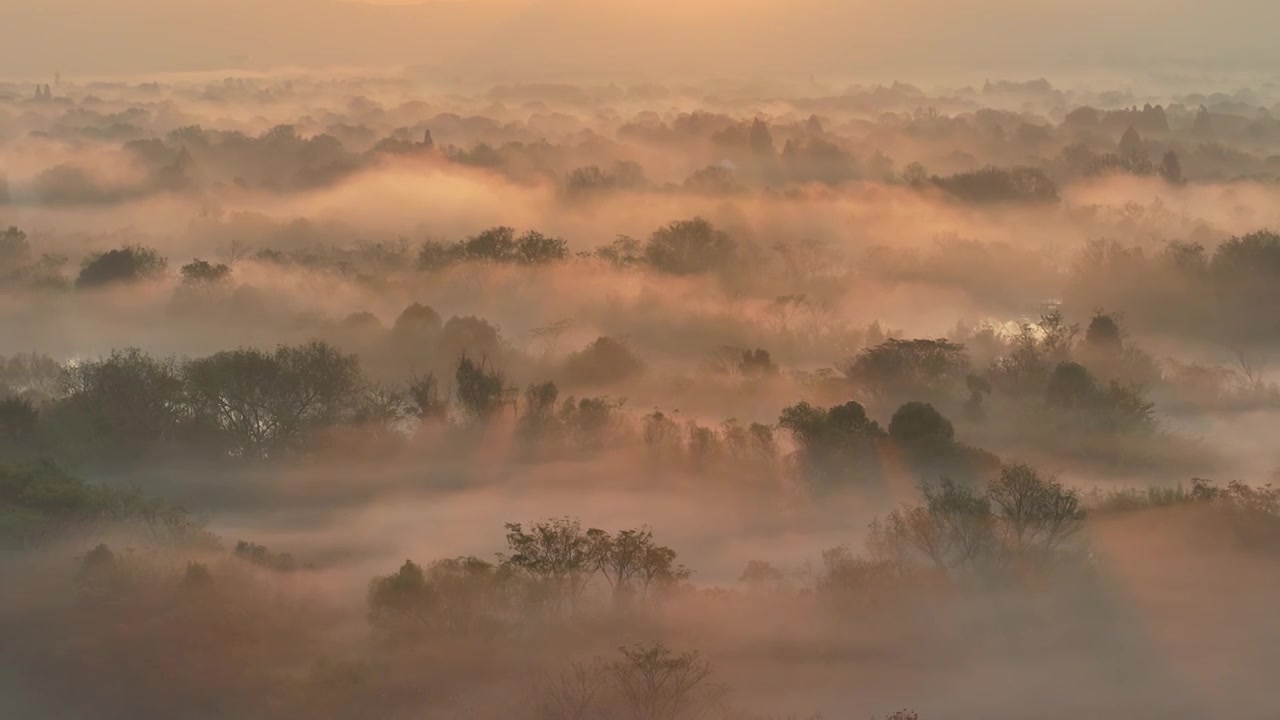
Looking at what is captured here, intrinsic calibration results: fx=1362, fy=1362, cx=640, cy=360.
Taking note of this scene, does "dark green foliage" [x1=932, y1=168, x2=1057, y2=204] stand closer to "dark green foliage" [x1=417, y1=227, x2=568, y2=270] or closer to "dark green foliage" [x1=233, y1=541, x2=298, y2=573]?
"dark green foliage" [x1=417, y1=227, x2=568, y2=270]

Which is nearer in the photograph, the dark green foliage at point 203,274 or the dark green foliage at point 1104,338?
the dark green foliage at point 1104,338

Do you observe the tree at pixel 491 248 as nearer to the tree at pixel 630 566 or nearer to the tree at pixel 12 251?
the tree at pixel 12 251

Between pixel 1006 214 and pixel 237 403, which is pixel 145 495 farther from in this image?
pixel 1006 214

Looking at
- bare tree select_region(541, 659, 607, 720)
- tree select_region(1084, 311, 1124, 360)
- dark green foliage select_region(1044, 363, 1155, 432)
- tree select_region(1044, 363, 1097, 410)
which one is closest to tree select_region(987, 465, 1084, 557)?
dark green foliage select_region(1044, 363, 1155, 432)

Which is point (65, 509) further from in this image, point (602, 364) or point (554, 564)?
point (602, 364)

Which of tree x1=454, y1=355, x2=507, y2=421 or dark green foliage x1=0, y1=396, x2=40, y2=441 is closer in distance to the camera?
dark green foliage x1=0, y1=396, x2=40, y2=441

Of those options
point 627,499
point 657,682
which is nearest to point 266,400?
point 627,499

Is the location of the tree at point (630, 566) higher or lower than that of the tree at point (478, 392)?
lower

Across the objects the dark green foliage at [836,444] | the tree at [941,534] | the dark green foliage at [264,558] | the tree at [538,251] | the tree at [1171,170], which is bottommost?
the dark green foliage at [264,558]

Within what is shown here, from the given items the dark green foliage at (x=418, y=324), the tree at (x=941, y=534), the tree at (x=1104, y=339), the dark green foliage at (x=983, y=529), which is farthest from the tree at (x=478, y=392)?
the tree at (x=1104, y=339)
